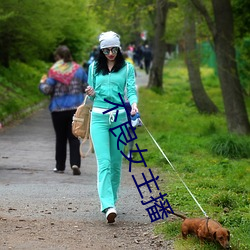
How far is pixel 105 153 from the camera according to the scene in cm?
760

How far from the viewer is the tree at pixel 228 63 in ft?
53.0

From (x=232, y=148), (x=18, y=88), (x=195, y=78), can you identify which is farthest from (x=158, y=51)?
(x=232, y=148)

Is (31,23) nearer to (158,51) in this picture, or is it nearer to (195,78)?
(195,78)

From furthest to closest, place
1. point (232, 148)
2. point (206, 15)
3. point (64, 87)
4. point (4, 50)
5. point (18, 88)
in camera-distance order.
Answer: point (18, 88)
point (4, 50)
point (206, 15)
point (232, 148)
point (64, 87)

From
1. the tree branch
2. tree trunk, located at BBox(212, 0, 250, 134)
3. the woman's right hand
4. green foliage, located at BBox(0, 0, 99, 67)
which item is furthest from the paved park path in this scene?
green foliage, located at BBox(0, 0, 99, 67)

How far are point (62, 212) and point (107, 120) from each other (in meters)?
→ 1.18

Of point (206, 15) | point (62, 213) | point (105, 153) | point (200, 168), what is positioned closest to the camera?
point (105, 153)

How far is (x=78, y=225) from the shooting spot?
7.48m

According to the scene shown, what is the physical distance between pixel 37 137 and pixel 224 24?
4692 millimetres

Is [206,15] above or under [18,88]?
above

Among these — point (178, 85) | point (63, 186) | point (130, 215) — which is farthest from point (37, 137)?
point (178, 85)

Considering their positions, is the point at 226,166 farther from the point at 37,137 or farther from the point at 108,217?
the point at 37,137

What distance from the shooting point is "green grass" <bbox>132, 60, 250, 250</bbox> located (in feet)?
23.9

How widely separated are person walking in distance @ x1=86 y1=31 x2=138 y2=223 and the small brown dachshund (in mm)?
1142
